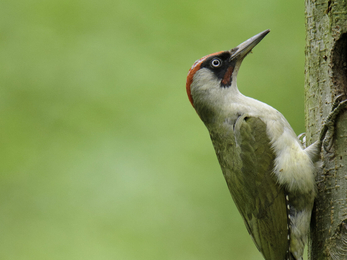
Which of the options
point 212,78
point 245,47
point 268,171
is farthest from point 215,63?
point 268,171

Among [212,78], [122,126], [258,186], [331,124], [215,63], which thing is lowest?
[258,186]

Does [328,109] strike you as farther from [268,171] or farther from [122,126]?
[122,126]

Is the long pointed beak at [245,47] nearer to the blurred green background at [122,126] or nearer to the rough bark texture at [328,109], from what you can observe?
the rough bark texture at [328,109]

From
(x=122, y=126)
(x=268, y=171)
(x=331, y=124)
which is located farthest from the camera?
(x=122, y=126)

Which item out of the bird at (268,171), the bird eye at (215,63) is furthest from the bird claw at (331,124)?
the bird eye at (215,63)

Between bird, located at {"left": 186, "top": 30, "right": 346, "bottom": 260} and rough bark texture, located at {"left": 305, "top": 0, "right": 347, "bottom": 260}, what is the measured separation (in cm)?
10

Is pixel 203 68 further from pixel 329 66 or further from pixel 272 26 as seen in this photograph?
pixel 272 26

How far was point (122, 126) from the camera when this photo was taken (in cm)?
602

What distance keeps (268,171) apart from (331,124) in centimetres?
62

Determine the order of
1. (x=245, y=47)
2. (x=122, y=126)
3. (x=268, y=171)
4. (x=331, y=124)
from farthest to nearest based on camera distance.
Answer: (x=122, y=126) → (x=245, y=47) → (x=268, y=171) → (x=331, y=124)

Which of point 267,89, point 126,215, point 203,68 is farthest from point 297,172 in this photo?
point 126,215

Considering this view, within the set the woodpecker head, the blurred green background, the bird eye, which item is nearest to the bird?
the woodpecker head

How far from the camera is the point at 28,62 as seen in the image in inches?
243

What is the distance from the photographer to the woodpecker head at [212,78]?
4.03 metres
